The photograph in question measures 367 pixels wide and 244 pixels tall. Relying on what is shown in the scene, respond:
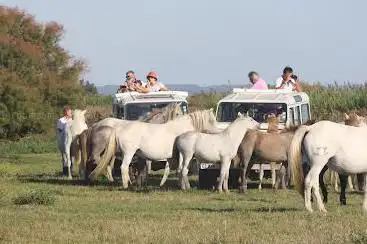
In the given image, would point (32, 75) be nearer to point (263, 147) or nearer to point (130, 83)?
point (130, 83)

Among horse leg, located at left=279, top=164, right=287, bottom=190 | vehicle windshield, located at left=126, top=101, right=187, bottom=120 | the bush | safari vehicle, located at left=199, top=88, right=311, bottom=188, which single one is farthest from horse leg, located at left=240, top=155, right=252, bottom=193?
the bush

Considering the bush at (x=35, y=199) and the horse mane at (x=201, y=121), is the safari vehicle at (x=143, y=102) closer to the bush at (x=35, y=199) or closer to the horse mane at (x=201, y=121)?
the horse mane at (x=201, y=121)

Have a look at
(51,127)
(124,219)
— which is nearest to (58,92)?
(51,127)

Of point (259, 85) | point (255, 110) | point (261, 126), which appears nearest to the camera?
point (261, 126)

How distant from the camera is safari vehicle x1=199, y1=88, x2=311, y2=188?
20609 mm

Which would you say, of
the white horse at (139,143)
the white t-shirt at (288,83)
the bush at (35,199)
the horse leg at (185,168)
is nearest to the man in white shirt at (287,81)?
the white t-shirt at (288,83)

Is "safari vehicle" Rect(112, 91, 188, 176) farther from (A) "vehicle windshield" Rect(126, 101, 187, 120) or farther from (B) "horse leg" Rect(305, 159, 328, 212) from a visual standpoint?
(B) "horse leg" Rect(305, 159, 328, 212)

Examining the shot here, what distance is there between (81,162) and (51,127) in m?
25.5

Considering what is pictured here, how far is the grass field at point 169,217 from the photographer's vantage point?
11.8 metres

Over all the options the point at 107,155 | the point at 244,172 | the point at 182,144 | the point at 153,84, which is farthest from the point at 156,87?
the point at 244,172

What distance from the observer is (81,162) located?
2181 centimetres

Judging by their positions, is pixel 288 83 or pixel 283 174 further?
pixel 288 83

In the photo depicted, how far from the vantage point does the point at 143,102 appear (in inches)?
910

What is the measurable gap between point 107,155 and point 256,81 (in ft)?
15.8
